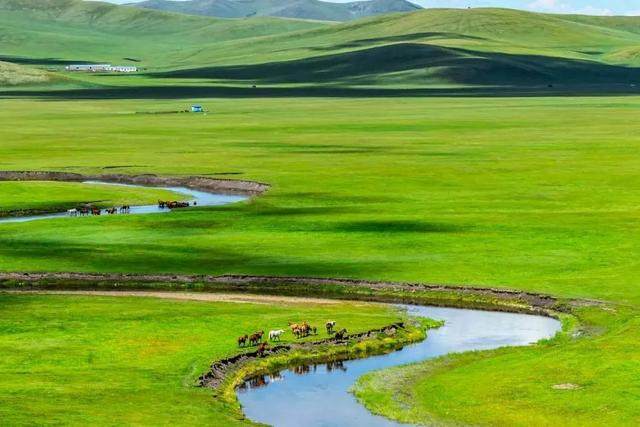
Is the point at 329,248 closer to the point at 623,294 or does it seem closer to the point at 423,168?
the point at 623,294

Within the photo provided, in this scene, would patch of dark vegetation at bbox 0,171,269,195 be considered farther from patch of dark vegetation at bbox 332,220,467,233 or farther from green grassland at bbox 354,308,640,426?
green grassland at bbox 354,308,640,426

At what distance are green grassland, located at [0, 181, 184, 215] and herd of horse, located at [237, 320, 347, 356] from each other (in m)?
45.1

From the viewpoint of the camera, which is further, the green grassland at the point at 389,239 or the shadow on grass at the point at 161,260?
the shadow on grass at the point at 161,260

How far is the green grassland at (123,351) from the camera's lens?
136ft

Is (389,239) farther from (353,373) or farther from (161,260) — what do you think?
(353,373)

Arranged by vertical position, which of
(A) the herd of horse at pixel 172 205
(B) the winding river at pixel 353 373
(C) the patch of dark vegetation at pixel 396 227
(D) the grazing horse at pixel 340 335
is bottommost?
(A) the herd of horse at pixel 172 205

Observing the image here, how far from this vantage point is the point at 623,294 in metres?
61.5

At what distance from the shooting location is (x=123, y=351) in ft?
167

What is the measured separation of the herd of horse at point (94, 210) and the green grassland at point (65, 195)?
1569 millimetres

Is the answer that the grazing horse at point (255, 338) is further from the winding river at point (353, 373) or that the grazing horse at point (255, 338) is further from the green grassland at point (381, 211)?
the green grassland at point (381, 211)

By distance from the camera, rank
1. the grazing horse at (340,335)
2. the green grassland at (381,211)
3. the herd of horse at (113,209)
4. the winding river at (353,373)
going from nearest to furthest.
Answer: the winding river at (353,373)
the grazing horse at (340,335)
the green grassland at (381,211)
the herd of horse at (113,209)

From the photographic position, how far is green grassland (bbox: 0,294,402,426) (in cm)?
4134

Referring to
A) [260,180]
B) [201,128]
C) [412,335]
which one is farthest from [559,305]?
[201,128]

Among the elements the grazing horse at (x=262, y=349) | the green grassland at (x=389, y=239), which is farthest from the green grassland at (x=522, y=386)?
the grazing horse at (x=262, y=349)
